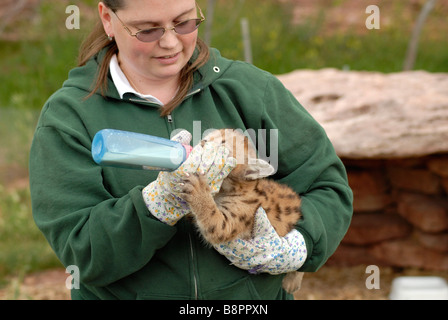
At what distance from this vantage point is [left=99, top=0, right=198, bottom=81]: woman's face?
230 centimetres

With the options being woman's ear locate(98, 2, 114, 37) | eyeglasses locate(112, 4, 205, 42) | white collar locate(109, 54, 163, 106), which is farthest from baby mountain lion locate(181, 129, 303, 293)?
woman's ear locate(98, 2, 114, 37)

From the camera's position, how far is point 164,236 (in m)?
2.19

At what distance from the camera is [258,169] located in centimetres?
246

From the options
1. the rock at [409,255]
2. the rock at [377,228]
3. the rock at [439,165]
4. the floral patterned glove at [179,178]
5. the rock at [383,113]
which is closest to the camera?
the floral patterned glove at [179,178]

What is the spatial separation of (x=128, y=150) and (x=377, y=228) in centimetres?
412

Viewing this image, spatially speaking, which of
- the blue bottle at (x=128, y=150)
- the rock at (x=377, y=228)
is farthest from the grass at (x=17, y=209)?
the blue bottle at (x=128, y=150)

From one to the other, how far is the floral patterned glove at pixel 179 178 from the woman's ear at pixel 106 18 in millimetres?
672

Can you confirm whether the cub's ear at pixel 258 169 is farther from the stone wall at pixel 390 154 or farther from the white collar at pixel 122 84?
the stone wall at pixel 390 154

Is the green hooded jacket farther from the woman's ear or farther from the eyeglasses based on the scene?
the eyeglasses

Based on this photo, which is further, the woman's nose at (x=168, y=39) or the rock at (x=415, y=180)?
the rock at (x=415, y=180)

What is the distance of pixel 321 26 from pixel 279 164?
8.12m

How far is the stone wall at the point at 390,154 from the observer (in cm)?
446
